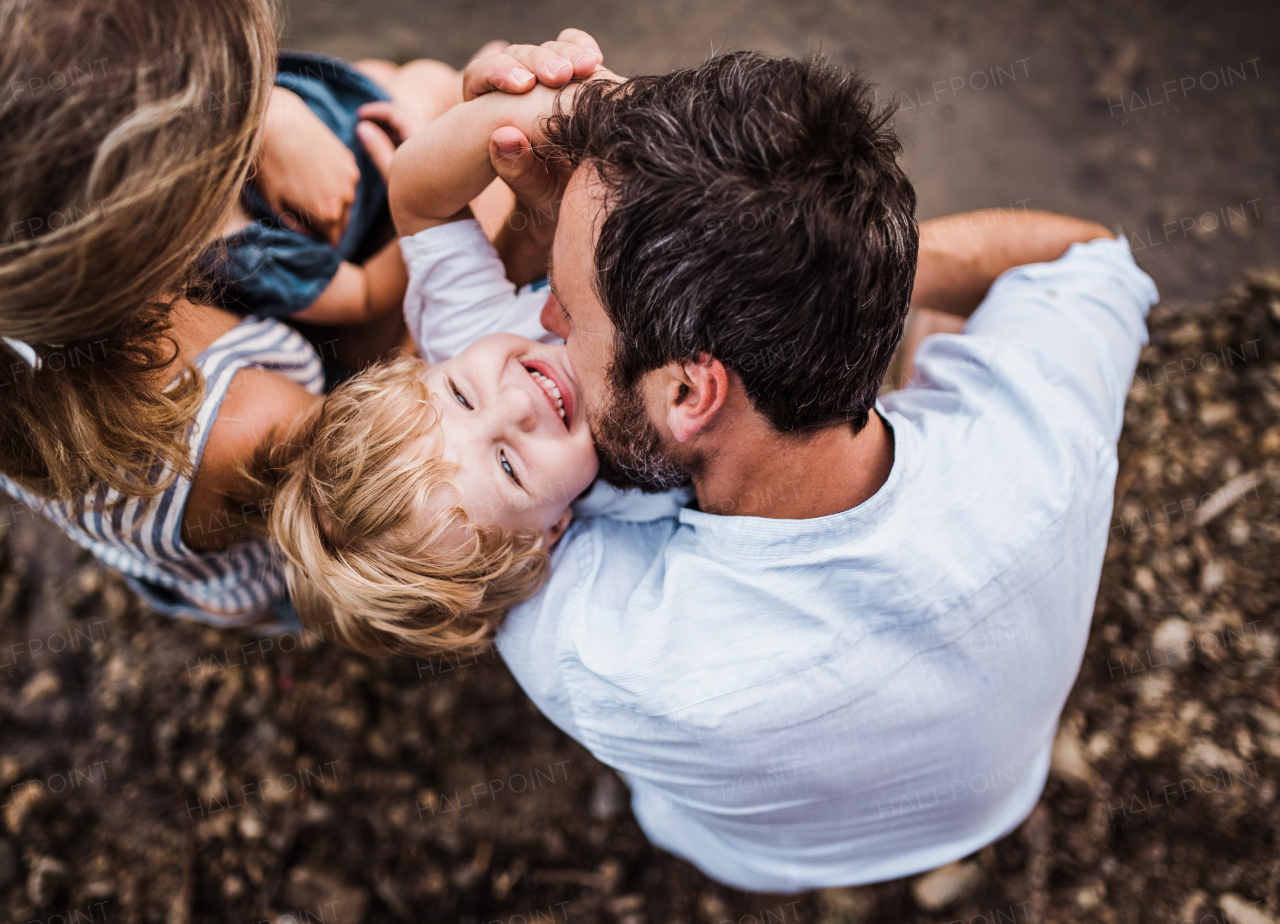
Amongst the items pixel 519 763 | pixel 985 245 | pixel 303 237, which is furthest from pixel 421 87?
pixel 519 763

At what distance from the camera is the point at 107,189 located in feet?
3.66

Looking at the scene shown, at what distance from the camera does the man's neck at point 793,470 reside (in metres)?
1.65

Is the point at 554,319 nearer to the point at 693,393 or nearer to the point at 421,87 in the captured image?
the point at 693,393

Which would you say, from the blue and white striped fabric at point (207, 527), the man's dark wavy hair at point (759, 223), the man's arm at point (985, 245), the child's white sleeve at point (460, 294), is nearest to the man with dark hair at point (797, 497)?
the man's dark wavy hair at point (759, 223)

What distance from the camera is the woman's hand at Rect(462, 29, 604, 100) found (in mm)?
1672

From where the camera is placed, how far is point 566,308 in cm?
171

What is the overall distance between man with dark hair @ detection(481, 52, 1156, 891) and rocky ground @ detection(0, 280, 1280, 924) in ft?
2.45

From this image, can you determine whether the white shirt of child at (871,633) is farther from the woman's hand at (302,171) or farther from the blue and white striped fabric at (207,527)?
the woman's hand at (302,171)

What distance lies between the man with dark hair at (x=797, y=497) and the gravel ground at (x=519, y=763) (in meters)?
0.76

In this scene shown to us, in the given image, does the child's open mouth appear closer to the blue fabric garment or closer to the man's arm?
the blue fabric garment

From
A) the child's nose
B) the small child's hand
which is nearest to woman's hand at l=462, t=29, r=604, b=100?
the small child's hand

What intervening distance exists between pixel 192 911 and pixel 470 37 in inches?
148

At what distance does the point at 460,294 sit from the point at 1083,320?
1781mm

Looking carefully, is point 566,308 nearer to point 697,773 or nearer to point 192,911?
point 697,773
